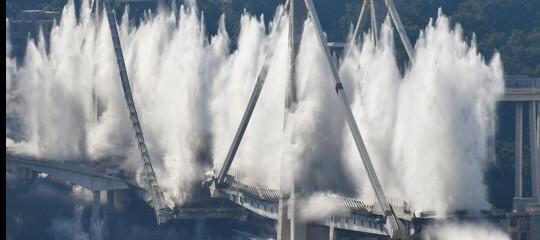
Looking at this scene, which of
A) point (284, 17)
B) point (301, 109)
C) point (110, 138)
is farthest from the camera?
point (110, 138)

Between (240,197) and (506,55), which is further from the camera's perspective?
(506,55)

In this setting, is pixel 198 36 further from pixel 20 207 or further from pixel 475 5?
pixel 475 5

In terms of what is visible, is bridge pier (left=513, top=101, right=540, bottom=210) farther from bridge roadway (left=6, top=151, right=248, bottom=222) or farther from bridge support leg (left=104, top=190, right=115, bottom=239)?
bridge support leg (left=104, top=190, right=115, bottom=239)

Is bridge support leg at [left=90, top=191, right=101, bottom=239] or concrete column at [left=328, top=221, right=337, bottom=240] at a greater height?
bridge support leg at [left=90, top=191, right=101, bottom=239]

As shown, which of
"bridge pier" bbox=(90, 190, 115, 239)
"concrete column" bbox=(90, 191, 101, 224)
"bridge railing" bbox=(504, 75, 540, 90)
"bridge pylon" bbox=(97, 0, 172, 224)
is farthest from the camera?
"bridge railing" bbox=(504, 75, 540, 90)

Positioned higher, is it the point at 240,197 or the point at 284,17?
the point at 284,17

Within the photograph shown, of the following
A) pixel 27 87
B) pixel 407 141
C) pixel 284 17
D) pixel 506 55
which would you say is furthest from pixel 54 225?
pixel 506 55

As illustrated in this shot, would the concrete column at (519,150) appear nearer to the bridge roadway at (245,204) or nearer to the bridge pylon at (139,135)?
the bridge roadway at (245,204)

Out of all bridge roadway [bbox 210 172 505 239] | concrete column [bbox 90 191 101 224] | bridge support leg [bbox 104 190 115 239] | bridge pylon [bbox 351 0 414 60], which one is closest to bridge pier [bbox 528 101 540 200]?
bridge pylon [bbox 351 0 414 60]
